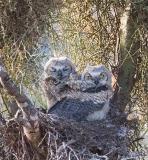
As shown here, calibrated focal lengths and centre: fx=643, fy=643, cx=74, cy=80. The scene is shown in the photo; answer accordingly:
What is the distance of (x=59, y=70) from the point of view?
7.89 ft

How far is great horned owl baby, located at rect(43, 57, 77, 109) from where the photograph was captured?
2389 mm

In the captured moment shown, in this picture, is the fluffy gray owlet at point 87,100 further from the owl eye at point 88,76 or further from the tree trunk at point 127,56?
the tree trunk at point 127,56

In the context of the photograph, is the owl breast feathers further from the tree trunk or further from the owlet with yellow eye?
the tree trunk

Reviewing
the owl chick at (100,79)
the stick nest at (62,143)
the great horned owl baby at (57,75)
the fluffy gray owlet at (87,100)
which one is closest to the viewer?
the stick nest at (62,143)

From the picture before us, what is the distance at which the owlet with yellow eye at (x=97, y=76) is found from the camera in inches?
90.5

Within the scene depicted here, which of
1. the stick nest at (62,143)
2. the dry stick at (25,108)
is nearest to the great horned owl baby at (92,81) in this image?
the stick nest at (62,143)

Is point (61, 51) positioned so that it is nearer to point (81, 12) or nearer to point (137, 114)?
point (81, 12)

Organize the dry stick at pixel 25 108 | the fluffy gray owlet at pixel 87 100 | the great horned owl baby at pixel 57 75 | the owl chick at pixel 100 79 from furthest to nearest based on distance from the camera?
the great horned owl baby at pixel 57 75 → the owl chick at pixel 100 79 → the fluffy gray owlet at pixel 87 100 → the dry stick at pixel 25 108

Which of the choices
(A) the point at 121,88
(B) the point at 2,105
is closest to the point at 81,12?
(A) the point at 121,88

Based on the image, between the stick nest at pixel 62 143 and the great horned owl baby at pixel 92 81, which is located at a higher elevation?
the great horned owl baby at pixel 92 81

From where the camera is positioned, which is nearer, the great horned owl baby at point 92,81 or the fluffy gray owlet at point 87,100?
the fluffy gray owlet at point 87,100

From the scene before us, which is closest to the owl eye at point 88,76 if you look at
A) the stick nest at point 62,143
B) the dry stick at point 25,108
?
the stick nest at point 62,143

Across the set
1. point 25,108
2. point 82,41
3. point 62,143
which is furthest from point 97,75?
point 25,108

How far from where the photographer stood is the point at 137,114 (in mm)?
2564
